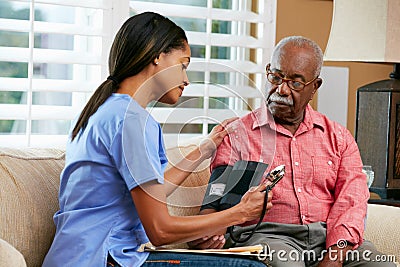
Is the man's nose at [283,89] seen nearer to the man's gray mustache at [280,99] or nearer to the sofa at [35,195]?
the man's gray mustache at [280,99]

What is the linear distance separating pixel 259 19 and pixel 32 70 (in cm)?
106

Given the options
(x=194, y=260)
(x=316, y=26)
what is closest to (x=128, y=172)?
(x=194, y=260)

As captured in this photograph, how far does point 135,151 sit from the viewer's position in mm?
1671

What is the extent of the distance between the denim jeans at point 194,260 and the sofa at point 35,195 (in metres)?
0.27

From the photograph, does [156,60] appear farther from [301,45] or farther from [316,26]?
[316,26]

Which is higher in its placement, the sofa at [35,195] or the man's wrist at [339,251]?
the sofa at [35,195]

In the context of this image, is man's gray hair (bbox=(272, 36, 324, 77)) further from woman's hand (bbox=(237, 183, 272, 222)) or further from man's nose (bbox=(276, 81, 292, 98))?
woman's hand (bbox=(237, 183, 272, 222))

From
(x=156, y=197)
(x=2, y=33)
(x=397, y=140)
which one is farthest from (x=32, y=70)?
(x=397, y=140)

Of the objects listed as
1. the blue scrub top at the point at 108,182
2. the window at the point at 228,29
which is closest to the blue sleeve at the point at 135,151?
the blue scrub top at the point at 108,182

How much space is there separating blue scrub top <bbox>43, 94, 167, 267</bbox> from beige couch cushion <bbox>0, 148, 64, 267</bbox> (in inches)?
4.7

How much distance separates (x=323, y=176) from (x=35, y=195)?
862 millimetres

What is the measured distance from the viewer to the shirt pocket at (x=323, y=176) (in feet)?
7.27

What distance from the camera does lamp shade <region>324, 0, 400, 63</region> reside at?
266 centimetres

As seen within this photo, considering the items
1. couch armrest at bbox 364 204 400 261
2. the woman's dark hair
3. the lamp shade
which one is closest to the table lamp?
the lamp shade
